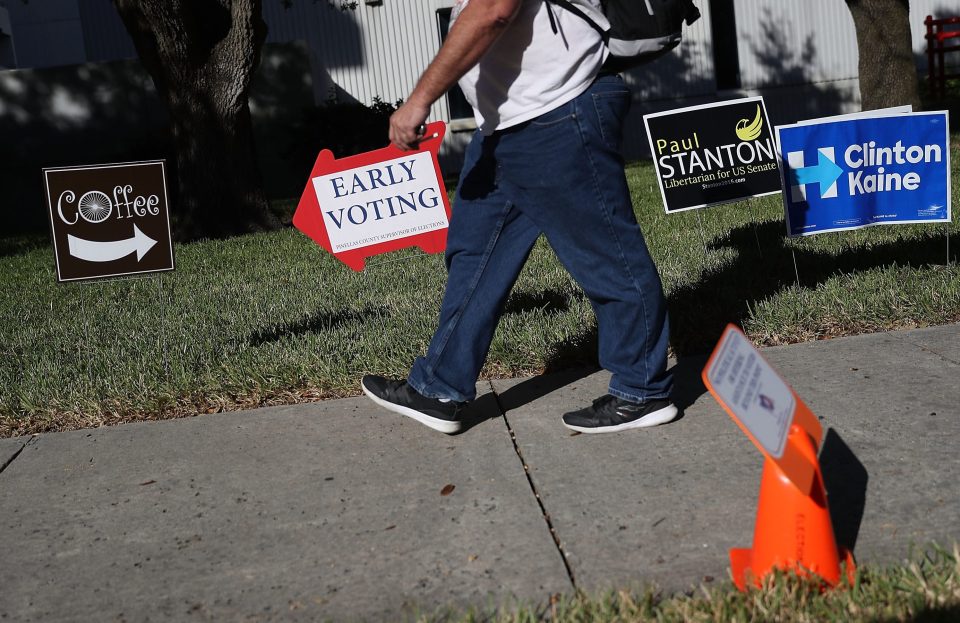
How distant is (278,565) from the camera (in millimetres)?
2945

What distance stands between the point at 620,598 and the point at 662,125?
4646mm

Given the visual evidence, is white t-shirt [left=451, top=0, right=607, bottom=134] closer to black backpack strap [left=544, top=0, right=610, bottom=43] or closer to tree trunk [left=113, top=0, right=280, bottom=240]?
black backpack strap [left=544, top=0, right=610, bottom=43]

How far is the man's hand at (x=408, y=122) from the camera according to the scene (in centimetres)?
351

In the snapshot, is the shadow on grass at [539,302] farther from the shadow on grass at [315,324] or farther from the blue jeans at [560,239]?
the blue jeans at [560,239]

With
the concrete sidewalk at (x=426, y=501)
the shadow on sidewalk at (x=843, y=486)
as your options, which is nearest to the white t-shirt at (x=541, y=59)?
the concrete sidewalk at (x=426, y=501)

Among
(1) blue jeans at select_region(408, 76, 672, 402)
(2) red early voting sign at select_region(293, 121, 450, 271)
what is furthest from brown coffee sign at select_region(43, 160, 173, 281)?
(1) blue jeans at select_region(408, 76, 672, 402)

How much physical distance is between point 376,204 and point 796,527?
379cm

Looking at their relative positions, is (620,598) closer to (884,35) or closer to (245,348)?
(245,348)

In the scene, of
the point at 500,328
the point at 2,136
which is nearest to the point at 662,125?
the point at 500,328

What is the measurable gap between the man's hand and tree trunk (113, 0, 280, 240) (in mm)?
9030

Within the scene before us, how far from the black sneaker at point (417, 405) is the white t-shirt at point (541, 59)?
1.07 meters

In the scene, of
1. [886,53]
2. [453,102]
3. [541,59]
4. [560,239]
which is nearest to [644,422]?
[560,239]

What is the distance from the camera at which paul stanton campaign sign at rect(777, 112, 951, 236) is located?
5.43m

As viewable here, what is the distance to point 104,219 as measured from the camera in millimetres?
5180
